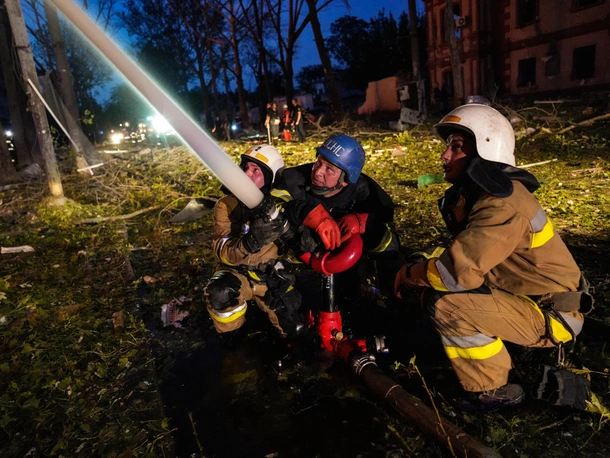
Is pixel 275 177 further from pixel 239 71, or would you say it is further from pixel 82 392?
pixel 239 71

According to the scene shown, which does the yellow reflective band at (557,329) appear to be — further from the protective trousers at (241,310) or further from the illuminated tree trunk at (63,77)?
the illuminated tree trunk at (63,77)

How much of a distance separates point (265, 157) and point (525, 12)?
2164 cm

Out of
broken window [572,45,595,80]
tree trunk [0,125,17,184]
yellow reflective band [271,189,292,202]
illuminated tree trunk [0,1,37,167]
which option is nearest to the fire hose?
yellow reflective band [271,189,292,202]

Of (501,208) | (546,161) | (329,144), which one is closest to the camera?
(501,208)

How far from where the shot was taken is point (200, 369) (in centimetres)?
332

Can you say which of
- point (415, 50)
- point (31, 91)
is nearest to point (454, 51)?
point (415, 50)

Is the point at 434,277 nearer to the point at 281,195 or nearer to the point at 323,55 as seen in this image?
the point at 281,195

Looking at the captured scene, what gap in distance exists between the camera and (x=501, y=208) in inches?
83.8

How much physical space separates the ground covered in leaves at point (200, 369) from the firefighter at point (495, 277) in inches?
15.9

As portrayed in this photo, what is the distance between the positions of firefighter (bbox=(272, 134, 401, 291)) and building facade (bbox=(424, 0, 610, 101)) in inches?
535

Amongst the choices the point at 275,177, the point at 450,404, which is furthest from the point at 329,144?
the point at 450,404

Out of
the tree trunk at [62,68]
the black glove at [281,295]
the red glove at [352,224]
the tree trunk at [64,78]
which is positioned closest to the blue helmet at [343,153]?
the red glove at [352,224]

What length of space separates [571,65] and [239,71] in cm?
2069

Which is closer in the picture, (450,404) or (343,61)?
(450,404)
